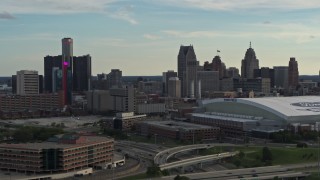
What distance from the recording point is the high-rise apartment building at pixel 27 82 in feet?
437

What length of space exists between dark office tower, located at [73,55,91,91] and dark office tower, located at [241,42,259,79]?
5582 centimetres

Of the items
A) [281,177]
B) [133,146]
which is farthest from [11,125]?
[281,177]

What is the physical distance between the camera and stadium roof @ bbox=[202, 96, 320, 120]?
78938mm

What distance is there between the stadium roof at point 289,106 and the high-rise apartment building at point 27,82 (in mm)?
59184

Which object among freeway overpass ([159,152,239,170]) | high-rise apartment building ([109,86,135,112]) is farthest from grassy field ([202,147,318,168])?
high-rise apartment building ([109,86,135,112])

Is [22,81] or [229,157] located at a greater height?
[22,81]

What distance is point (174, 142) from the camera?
70.6 meters

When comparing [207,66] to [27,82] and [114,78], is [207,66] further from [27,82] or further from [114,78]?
[27,82]

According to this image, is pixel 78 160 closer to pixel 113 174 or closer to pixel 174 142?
pixel 113 174

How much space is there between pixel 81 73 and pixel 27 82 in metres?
31.8

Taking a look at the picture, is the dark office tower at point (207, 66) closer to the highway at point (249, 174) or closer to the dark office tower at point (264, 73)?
the dark office tower at point (264, 73)

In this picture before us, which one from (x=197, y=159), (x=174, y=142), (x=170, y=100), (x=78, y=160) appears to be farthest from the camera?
(x=170, y=100)

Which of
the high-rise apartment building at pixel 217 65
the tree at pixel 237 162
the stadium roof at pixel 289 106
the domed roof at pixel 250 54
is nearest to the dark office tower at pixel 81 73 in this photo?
the high-rise apartment building at pixel 217 65

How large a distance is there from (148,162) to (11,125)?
147 feet
